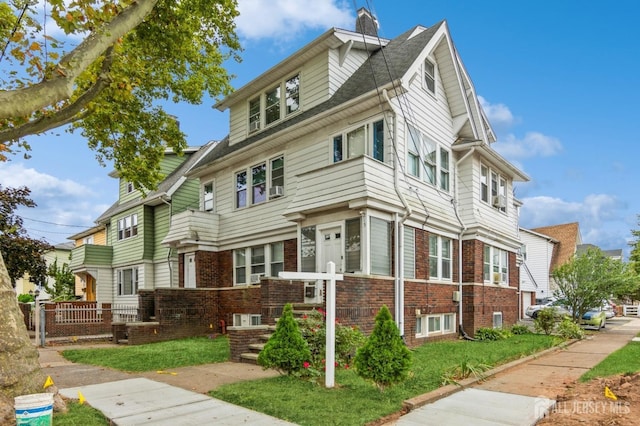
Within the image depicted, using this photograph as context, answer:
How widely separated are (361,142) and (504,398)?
8132 mm

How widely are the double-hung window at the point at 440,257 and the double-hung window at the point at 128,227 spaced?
16.3m

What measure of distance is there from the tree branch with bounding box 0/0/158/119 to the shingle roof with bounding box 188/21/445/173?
657 cm

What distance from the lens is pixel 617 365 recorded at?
30.6 ft

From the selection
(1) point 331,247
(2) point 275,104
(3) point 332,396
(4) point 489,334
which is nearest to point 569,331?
(4) point 489,334

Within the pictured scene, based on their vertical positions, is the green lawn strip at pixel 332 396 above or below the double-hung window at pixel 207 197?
below

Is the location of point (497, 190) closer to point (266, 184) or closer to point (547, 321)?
point (547, 321)

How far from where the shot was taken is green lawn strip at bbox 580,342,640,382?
8297mm

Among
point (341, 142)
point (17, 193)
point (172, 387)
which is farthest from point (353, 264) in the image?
point (17, 193)

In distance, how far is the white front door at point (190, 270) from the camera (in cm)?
1800

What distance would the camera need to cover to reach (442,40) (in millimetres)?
15148

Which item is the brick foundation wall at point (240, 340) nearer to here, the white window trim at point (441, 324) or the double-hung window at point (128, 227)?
the white window trim at point (441, 324)

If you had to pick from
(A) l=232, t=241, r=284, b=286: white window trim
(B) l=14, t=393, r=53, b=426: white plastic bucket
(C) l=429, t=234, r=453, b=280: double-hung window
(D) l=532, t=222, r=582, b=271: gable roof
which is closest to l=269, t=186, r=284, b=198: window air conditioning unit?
(A) l=232, t=241, r=284, b=286: white window trim

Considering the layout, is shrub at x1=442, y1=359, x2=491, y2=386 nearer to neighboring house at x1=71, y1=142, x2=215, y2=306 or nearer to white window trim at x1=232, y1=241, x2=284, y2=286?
white window trim at x1=232, y1=241, x2=284, y2=286

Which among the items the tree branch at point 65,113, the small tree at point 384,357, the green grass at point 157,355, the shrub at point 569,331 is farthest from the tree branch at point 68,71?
Result: the shrub at point 569,331
